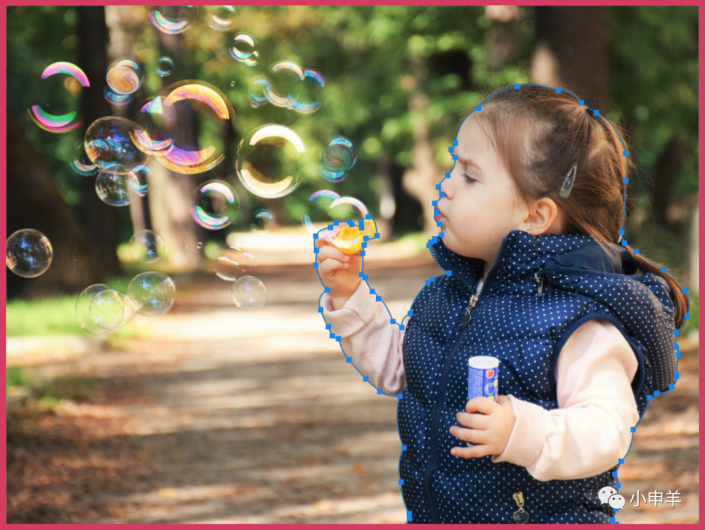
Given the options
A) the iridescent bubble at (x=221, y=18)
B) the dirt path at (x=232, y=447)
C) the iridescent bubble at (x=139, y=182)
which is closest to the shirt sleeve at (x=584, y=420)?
the iridescent bubble at (x=139, y=182)

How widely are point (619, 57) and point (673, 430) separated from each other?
670 centimetres

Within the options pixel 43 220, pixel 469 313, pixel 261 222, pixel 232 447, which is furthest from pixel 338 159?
pixel 43 220

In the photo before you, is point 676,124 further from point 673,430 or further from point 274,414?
point 274,414

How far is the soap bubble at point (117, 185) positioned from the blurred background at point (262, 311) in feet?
0.63

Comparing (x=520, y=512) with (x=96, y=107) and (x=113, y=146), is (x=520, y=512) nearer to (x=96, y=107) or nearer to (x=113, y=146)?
(x=113, y=146)

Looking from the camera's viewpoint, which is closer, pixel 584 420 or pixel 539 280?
pixel 584 420

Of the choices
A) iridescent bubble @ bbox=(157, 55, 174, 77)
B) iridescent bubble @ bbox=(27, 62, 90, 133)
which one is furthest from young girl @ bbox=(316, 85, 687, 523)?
iridescent bubble @ bbox=(27, 62, 90, 133)

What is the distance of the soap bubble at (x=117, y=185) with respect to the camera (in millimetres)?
3629

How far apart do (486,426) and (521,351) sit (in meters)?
0.23

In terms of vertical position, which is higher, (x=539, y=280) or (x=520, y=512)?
(x=539, y=280)

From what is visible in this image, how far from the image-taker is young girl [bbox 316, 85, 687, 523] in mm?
1615

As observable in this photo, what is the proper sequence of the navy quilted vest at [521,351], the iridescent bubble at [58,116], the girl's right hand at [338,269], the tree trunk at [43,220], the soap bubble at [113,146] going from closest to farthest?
the navy quilted vest at [521,351]
the girl's right hand at [338,269]
the soap bubble at [113,146]
the iridescent bubble at [58,116]
the tree trunk at [43,220]

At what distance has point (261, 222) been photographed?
3.47 m

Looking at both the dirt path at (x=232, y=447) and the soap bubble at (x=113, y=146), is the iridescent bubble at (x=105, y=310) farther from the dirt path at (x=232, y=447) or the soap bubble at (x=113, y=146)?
the dirt path at (x=232, y=447)
